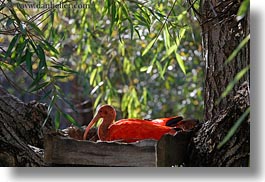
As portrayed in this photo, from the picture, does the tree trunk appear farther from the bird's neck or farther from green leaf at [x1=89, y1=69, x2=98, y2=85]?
green leaf at [x1=89, y1=69, x2=98, y2=85]

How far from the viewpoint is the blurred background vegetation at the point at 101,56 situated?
151cm

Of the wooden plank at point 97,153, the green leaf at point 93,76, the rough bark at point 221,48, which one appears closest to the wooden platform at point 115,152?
the wooden plank at point 97,153

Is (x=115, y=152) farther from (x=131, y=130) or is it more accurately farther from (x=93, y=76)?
(x=93, y=76)

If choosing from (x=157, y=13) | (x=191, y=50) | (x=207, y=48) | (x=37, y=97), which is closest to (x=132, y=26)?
(x=157, y=13)

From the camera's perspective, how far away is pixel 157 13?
5.28 ft

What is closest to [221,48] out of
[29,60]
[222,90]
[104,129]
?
[222,90]

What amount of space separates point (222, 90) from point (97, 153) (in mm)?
319

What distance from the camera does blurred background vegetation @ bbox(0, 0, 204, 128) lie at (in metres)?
1.51

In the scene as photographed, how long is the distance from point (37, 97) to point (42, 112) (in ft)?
0.24

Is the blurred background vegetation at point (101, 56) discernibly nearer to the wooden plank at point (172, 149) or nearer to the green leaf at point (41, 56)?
the green leaf at point (41, 56)

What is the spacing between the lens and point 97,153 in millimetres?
1433

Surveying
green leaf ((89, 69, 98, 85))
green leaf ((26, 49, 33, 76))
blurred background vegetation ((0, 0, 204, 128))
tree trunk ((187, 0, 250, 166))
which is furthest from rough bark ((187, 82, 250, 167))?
green leaf ((89, 69, 98, 85))

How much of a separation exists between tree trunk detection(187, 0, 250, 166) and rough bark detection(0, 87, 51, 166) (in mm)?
379

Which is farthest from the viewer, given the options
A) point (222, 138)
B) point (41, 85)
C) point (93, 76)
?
point (93, 76)
